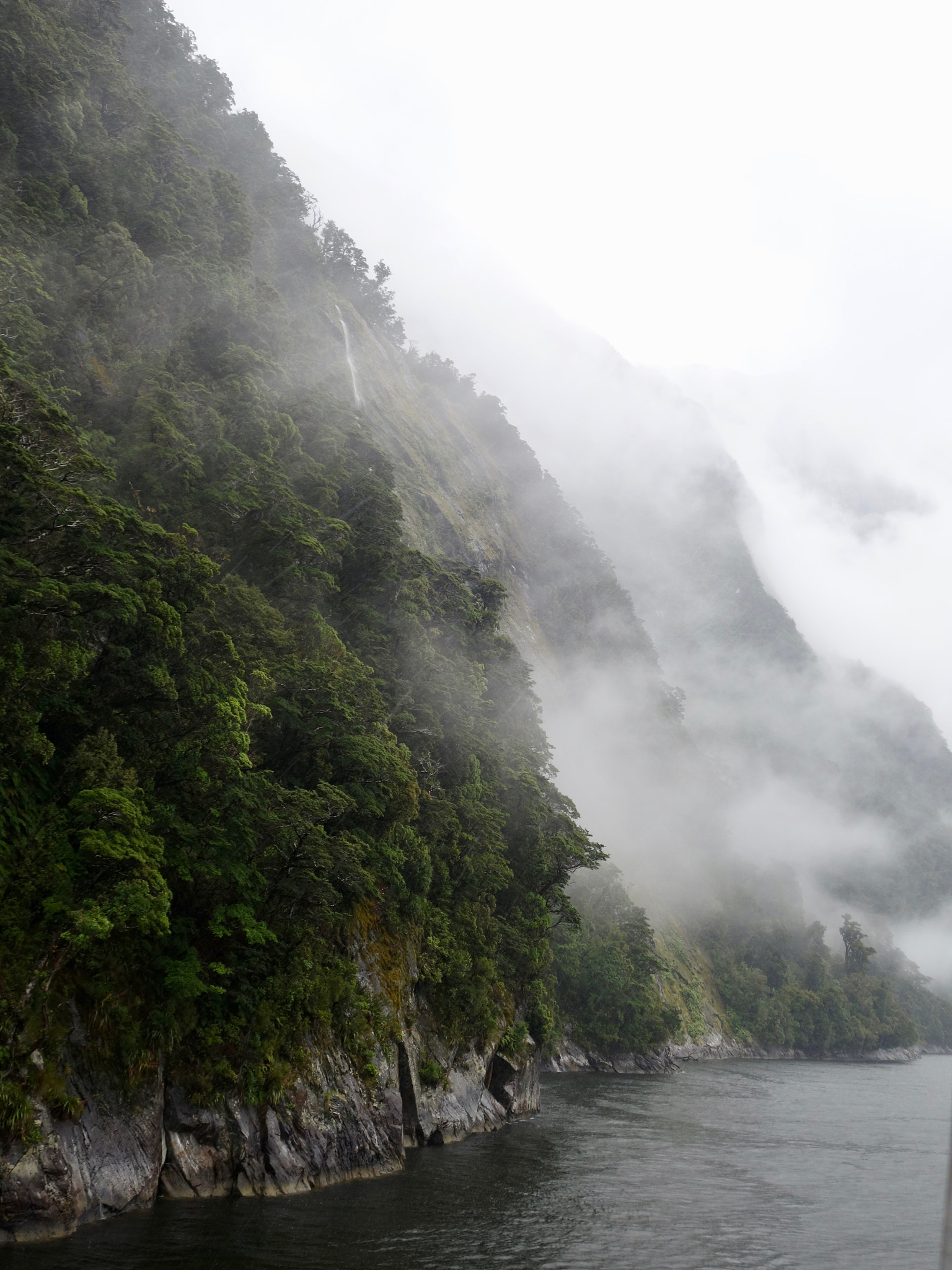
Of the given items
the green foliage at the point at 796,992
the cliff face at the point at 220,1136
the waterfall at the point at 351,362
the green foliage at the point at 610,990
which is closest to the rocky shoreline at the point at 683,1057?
the green foliage at the point at 610,990

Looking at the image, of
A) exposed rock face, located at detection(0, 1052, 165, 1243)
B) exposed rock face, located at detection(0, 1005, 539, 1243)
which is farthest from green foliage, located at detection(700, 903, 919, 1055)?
exposed rock face, located at detection(0, 1052, 165, 1243)

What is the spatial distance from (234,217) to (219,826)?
6447 centimetres

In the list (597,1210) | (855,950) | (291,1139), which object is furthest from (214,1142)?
(855,950)

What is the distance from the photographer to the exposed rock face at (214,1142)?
17203 mm

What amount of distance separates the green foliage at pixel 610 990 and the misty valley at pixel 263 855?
42cm

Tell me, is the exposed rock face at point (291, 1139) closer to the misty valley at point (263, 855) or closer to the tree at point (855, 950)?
the misty valley at point (263, 855)

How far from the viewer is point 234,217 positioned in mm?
70188

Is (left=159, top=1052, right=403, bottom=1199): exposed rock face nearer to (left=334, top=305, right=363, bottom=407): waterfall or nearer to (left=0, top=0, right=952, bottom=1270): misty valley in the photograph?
(left=0, top=0, right=952, bottom=1270): misty valley

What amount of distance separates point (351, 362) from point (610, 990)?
7885cm

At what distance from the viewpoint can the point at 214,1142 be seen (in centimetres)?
2248

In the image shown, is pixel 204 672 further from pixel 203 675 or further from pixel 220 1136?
pixel 220 1136

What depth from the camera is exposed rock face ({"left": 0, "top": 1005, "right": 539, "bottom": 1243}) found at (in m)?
17.2

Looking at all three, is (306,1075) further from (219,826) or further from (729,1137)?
(729,1137)

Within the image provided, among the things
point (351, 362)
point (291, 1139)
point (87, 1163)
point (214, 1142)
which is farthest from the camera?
point (351, 362)
